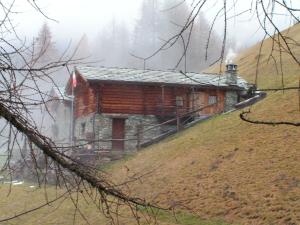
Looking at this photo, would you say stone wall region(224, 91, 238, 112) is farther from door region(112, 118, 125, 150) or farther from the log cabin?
door region(112, 118, 125, 150)

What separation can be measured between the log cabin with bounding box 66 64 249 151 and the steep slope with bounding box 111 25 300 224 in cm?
421

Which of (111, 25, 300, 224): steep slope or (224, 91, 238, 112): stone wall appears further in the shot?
(224, 91, 238, 112): stone wall

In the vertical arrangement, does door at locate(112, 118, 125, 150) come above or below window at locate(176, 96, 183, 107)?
below

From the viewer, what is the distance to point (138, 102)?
35.3m

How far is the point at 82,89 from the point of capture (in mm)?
39656

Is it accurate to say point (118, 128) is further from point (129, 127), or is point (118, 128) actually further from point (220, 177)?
point (220, 177)

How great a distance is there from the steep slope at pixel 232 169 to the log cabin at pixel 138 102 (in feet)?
13.8

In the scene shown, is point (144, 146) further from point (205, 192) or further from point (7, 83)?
point (7, 83)

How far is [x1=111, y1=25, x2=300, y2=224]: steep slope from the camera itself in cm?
1576

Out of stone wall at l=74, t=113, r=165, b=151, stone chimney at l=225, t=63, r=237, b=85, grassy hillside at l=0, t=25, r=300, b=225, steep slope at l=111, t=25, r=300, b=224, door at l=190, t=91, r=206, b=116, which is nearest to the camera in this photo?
steep slope at l=111, t=25, r=300, b=224

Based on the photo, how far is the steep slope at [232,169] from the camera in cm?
1576

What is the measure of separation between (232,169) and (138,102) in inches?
635

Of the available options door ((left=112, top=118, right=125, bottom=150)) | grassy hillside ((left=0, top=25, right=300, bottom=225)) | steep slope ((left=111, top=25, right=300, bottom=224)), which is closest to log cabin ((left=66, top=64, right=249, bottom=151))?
door ((left=112, top=118, right=125, bottom=150))

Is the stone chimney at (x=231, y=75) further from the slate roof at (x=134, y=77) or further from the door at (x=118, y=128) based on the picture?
the door at (x=118, y=128)
